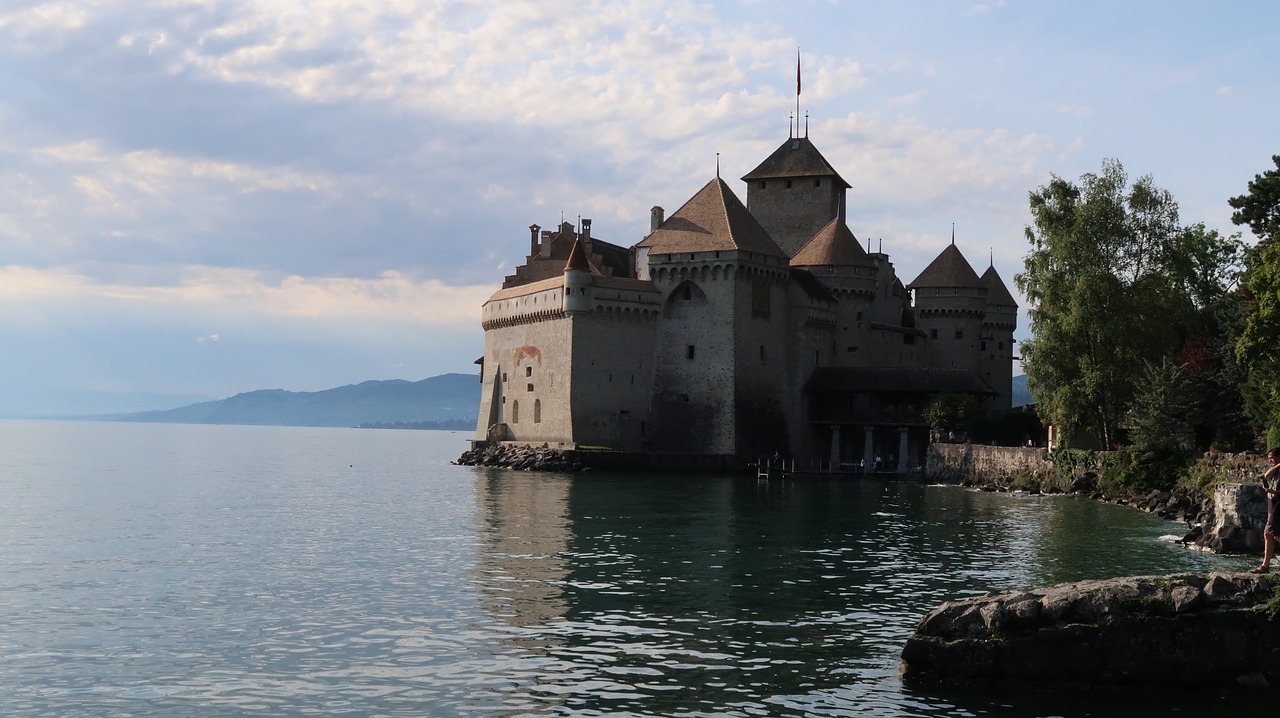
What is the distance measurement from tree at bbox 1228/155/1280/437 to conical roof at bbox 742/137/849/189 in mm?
33575

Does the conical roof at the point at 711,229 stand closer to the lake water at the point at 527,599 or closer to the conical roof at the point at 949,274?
the conical roof at the point at 949,274

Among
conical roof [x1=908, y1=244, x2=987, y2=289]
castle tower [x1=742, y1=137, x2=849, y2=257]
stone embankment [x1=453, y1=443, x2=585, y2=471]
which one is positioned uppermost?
castle tower [x1=742, y1=137, x2=849, y2=257]

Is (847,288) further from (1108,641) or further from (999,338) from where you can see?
(1108,641)

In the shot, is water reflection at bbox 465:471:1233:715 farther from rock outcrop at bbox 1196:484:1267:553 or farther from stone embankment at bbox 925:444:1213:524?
stone embankment at bbox 925:444:1213:524

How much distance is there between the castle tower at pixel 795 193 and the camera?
240 feet

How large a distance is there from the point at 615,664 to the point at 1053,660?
5205 mm

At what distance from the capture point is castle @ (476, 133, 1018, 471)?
60906 mm

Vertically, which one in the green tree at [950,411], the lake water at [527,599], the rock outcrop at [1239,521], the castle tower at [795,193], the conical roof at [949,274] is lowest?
the lake water at [527,599]

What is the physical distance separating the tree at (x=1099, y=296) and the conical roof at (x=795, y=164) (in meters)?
27.7

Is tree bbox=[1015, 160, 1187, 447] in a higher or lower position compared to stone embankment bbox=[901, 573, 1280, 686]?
higher

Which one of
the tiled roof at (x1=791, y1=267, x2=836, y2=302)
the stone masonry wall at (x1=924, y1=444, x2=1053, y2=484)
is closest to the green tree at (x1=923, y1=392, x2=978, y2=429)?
the stone masonry wall at (x1=924, y1=444, x2=1053, y2=484)

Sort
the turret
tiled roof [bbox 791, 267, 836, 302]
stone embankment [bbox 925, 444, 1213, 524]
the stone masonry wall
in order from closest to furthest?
stone embankment [bbox 925, 444, 1213, 524] < the stone masonry wall < the turret < tiled roof [bbox 791, 267, 836, 302]

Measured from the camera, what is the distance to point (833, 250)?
2692 inches

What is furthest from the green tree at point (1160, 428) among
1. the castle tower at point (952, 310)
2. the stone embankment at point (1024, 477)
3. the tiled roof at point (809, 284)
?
the castle tower at point (952, 310)
